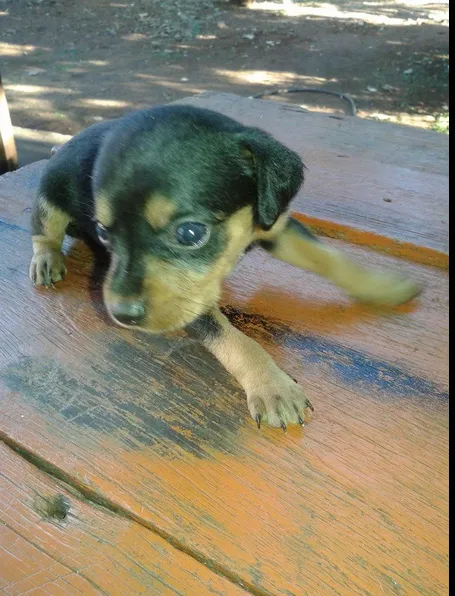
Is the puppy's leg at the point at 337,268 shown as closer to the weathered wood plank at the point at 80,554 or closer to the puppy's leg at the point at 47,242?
the puppy's leg at the point at 47,242

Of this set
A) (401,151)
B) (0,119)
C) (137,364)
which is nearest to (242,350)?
(137,364)

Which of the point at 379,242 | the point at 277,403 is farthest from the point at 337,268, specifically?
the point at 277,403

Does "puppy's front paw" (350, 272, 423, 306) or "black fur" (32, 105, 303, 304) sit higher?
"black fur" (32, 105, 303, 304)

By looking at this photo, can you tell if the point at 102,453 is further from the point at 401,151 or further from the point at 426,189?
the point at 401,151

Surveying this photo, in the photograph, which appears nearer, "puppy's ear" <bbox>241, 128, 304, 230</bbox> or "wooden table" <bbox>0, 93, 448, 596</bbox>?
"wooden table" <bbox>0, 93, 448, 596</bbox>

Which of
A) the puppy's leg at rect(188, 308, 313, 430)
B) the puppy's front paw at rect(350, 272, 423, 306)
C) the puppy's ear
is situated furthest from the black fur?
the puppy's front paw at rect(350, 272, 423, 306)

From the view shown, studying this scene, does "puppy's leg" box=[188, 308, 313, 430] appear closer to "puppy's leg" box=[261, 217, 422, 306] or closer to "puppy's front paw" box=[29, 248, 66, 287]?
"puppy's leg" box=[261, 217, 422, 306]

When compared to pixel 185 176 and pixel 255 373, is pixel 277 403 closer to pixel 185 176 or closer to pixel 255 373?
pixel 255 373
